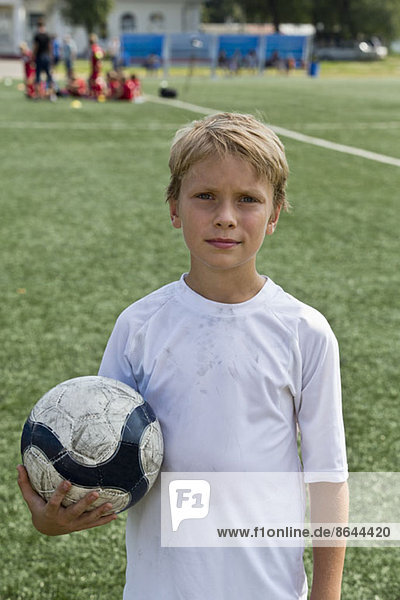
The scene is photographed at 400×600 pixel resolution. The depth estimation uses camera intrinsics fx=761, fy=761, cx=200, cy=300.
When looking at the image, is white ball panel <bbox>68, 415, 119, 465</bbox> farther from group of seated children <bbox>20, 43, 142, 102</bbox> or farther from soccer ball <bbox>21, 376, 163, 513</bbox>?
group of seated children <bbox>20, 43, 142, 102</bbox>

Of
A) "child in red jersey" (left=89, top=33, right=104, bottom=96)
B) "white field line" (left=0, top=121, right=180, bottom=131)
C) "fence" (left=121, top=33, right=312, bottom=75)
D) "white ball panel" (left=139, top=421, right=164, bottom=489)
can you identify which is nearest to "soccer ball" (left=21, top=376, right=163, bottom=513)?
"white ball panel" (left=139, top=421, right=164, bottom=489)

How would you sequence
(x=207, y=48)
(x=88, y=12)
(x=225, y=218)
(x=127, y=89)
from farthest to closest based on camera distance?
(x=88, y=12)
(x=207, y=48)
(x=127, y=89)
(x=225, y=218)

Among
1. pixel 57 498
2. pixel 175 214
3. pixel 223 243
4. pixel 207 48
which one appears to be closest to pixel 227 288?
pixel 223 243

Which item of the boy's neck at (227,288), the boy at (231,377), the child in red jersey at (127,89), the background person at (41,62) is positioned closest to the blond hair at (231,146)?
the boy at (231,377)

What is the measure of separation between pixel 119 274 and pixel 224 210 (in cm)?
473

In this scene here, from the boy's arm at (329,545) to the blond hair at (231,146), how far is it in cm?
68

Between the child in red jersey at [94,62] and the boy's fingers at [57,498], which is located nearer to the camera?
the boy's fingers at [57,498]

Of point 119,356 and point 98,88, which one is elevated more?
point 119,356

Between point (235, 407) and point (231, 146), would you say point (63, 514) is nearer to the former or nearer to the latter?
point (235, 407)

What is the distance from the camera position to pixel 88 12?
65.1 m

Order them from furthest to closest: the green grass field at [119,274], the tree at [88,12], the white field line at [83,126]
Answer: the tree at [88,12] < the white field line at [83,126] < the green grass field at [119,274]

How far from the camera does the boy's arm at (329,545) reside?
1.71 meters

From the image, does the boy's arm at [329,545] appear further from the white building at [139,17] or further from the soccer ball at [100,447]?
the white building at [139,17]

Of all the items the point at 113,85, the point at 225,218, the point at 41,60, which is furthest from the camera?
the point at 113,85
